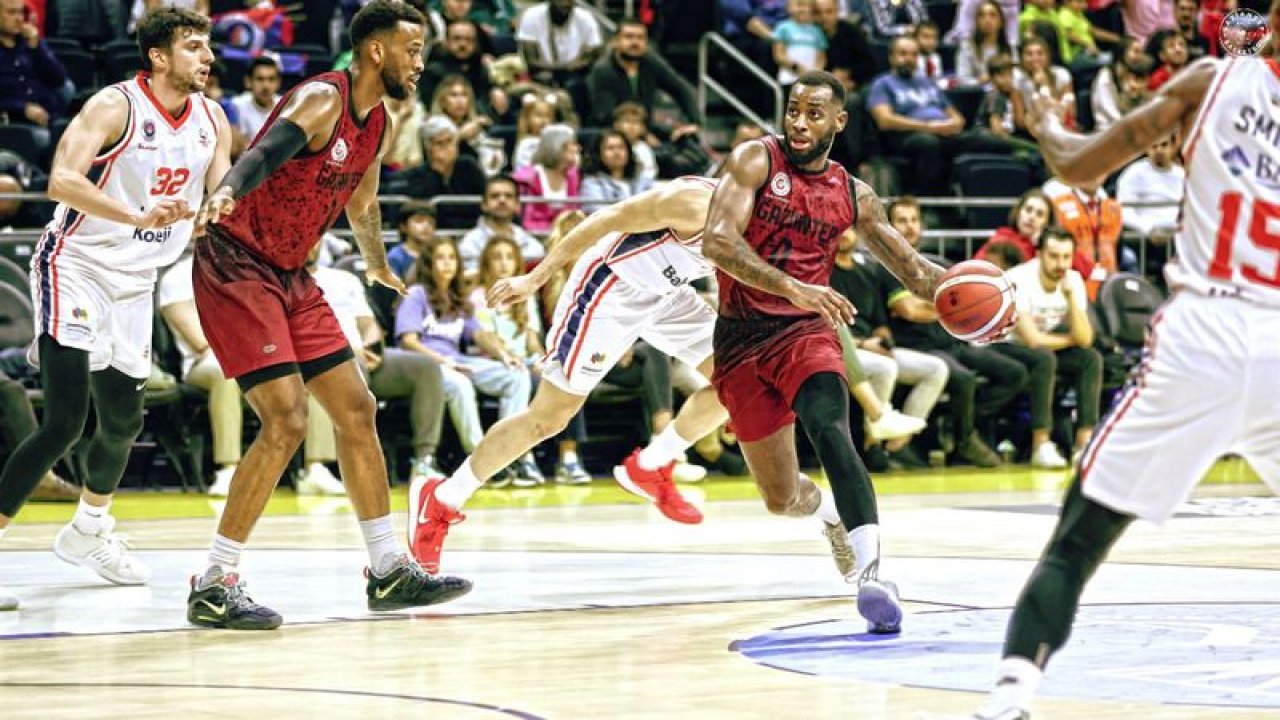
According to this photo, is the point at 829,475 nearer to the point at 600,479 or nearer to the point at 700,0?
the point at 600,479

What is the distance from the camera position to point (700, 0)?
1730 centimetres

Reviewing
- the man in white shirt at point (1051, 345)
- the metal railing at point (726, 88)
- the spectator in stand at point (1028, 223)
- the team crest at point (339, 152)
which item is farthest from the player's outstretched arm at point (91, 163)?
the metal railing at point (726, 88)

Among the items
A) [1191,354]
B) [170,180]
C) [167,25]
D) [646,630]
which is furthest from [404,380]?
[1191,354]

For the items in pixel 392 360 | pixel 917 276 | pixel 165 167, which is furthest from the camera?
pixel 392 360

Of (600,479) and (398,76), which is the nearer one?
(398,76)

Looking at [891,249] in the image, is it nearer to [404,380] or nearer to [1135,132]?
[1135,132]

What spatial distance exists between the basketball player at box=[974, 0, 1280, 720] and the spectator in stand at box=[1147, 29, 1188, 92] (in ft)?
42.6

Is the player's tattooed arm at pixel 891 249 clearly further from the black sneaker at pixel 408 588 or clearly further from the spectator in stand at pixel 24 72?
the spectator in stand at pixel 24 72

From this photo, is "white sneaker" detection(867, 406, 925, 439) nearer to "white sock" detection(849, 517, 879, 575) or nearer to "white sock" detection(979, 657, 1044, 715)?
"white sock" detection(849, 517, 879, 575)

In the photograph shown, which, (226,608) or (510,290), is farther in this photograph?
(510,290)

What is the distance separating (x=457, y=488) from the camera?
26.1 feet

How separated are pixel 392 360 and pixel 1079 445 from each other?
5.00 m

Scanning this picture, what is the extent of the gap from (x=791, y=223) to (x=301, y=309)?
170cm

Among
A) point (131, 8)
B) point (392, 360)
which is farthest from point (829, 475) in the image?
point (131, 8)
